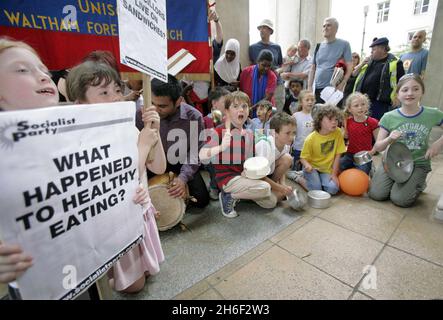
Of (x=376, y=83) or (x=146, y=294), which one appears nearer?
(x=146, y=294)

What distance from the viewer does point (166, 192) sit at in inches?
78.8

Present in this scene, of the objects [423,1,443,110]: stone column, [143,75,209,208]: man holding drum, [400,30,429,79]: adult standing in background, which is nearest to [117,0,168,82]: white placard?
[143,75,209,208]: man holding drum

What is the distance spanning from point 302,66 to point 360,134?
2544mm

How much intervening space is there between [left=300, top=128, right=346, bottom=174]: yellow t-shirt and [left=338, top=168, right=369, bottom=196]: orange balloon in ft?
0.82

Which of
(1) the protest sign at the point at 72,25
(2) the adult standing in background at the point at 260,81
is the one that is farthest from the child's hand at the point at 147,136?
(2) the adult standing in background at the point at 260,81

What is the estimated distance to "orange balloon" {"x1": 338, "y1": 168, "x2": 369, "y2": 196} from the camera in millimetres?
2760

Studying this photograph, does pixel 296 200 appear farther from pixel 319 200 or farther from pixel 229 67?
pixel 229 67

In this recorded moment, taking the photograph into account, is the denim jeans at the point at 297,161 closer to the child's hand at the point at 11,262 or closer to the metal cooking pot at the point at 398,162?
the metal cooking pot at the point at 398,162

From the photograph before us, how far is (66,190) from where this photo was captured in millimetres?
805

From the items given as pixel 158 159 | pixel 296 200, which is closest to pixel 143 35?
pixel 158 159

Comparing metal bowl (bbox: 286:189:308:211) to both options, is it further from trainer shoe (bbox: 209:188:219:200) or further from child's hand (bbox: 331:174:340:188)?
trainer shoe (bbox: 209:188:219:200)
